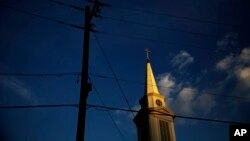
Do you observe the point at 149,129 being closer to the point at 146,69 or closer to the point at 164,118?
the point at 164,118

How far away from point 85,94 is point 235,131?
260 inches

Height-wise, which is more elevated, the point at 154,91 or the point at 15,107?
the point at 154,91

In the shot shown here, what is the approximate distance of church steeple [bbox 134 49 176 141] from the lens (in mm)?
46812

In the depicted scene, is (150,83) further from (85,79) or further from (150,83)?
(85,79)

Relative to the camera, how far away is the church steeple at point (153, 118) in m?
46.8

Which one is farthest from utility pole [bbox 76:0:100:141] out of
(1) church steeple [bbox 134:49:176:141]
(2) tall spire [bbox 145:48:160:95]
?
(2) tall spire [bbox 145:48:160:95]

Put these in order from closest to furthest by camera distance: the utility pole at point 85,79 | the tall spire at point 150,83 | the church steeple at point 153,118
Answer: the utility pole at point 85,79, the church steeple at point 153,118, the tall spire at point 150,83

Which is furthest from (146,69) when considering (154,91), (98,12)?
(98,12)

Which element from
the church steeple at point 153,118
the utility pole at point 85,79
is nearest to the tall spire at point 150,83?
the church steeple at point 153,118

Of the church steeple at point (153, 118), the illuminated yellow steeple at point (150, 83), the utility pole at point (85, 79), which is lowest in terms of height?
the utility pole at point (85, 79)

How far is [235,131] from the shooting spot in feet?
38.5

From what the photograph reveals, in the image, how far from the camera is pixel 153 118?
48.4m

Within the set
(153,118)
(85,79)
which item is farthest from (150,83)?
(85,79)

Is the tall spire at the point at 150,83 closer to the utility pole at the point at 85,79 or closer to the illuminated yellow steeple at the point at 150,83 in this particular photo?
the illuminated yellow steeple at the point at 150,83
